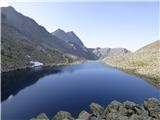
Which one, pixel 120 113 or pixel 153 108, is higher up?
pixel 153 108

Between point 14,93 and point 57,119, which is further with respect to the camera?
point 14,93

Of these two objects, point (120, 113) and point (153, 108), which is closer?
point (120, 113)

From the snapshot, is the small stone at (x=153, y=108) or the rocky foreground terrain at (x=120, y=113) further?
the small stone at (x=153, y=108)

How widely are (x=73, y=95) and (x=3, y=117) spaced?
29598mm

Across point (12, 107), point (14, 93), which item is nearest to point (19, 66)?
point (14, 93)

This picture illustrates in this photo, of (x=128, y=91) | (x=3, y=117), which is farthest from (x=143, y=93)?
(x=3, y=117)

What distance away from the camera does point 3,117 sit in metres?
57.7

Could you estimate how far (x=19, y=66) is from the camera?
174m

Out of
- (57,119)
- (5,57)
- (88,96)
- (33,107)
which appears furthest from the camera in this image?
(5,57)

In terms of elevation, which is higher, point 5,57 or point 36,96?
point 5,57

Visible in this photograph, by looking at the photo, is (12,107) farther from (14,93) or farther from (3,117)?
(14,93)

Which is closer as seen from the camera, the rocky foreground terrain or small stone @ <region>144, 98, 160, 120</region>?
the rocky foreground terrain

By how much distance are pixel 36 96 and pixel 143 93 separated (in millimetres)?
34922

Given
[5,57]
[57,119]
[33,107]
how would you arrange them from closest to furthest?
[57,119]
[33,107]
[5,57]
